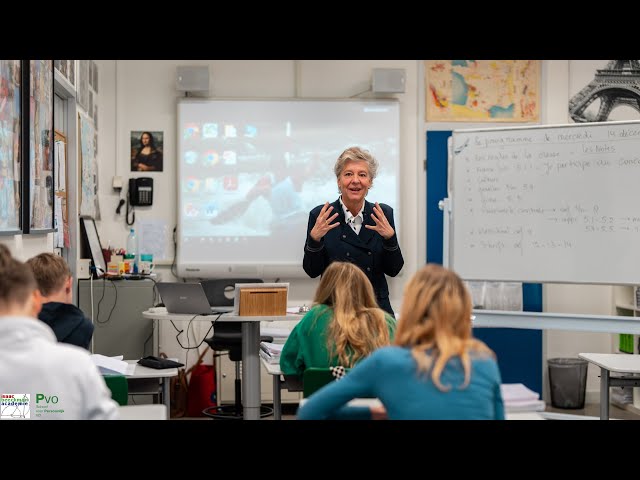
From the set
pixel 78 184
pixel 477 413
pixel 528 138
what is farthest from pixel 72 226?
pixel 477 413

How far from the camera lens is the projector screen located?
660cm

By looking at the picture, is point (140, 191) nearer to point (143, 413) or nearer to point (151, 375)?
point (151, 375)

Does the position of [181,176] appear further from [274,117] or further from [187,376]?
[187,376]

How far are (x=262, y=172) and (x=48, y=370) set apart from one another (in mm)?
4824

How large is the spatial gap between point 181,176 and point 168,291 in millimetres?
2452

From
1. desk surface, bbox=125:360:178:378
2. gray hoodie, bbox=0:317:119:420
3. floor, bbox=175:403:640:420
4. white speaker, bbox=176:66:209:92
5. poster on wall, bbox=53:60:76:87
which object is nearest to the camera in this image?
gray hoodie, bbox=0:317:119:420

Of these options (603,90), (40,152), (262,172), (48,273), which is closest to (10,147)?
(40,152)

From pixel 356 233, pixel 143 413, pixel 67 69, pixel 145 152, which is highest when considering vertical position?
pixel 67 69

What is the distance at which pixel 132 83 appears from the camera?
6660 millimetres

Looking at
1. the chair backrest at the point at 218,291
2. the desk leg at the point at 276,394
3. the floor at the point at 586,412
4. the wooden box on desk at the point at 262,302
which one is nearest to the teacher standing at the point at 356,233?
the wooden box on desk at the point at 262,302

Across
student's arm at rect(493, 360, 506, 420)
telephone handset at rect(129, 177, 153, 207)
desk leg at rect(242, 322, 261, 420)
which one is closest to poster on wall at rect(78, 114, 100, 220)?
telephone handset at rect(129, 177, 153, 207)

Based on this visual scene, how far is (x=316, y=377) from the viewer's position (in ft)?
9.25

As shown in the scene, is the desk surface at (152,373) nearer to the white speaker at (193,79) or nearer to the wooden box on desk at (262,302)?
the wooden box on desk at (262,302)

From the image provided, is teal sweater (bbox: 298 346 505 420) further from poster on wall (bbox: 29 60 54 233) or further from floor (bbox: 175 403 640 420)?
floor (bbox: 175 403 640 420)
